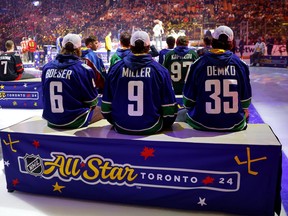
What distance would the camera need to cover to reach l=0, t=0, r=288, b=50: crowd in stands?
16516mm

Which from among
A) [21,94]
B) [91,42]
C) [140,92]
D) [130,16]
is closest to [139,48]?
[140,92]

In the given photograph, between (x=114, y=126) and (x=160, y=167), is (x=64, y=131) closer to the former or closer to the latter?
(x=114, y=126)

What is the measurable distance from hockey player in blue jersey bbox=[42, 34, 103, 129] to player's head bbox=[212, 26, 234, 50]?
98 centimetres

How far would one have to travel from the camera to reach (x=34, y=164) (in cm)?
258

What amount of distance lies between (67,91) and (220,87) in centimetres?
114

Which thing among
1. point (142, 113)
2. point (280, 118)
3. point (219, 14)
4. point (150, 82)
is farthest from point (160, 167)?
point (219, 14)

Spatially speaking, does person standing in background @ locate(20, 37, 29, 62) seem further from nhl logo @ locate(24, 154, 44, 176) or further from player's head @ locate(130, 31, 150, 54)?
player's head @ locate(130, 31, 150, 54)

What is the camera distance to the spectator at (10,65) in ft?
19.0

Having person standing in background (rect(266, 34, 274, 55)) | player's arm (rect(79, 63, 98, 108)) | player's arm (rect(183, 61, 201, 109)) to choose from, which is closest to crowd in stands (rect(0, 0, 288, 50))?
person standing in background (rect(266, 34, 274, 55))

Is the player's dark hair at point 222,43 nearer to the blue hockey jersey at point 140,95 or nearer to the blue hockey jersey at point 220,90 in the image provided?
the blue hockey jersey at point 220,90

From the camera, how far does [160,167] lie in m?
2.30

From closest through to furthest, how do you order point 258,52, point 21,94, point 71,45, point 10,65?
point 71,45 < point 10,65 < point 21,94 < point 258,52

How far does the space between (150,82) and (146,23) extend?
55.0 ft

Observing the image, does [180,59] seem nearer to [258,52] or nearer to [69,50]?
[69,50]
